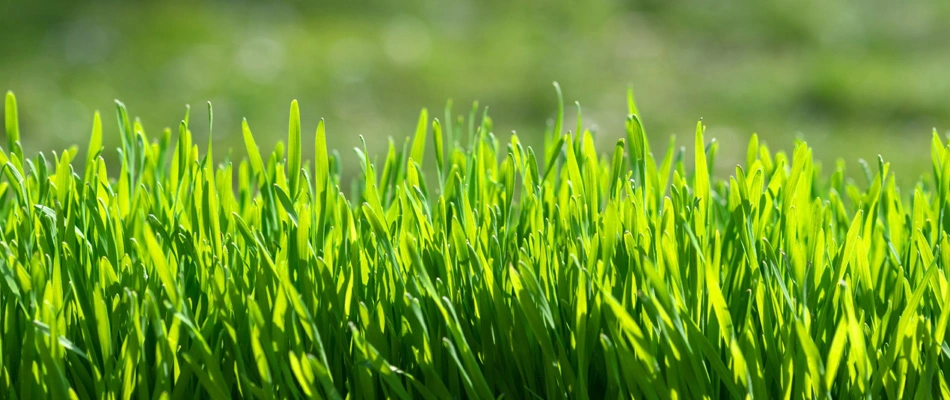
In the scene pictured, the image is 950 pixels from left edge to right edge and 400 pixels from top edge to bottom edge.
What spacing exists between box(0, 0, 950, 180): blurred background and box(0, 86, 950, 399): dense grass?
12.0 ft

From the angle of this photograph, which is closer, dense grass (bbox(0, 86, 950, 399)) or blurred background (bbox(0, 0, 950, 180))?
dense grass (bbox(0, 86, 950, 399))

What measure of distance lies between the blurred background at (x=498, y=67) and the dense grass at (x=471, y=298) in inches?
144

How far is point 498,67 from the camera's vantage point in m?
5.93

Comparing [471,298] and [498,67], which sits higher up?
[498,67]

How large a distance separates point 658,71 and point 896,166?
1716mm

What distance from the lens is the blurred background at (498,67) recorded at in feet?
17.1

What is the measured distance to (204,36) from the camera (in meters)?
6.16

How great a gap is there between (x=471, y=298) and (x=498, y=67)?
4.96m

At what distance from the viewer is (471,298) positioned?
1071mm

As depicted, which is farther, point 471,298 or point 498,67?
point 498,67

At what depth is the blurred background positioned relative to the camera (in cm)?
522

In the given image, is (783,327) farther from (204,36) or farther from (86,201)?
(204,36)

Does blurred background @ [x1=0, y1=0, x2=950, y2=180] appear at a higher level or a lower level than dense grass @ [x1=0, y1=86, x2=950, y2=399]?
higher

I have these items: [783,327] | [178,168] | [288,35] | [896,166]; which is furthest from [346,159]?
[783,327]
